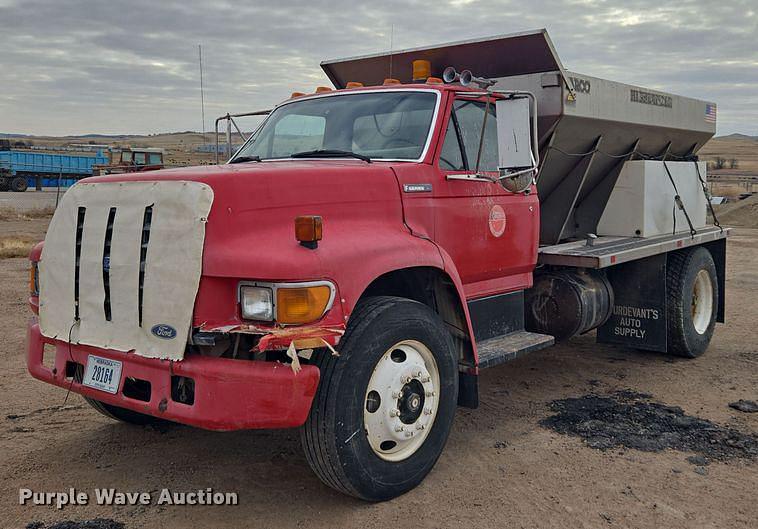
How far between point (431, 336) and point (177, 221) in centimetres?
151

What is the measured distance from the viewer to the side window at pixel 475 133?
16.1ft

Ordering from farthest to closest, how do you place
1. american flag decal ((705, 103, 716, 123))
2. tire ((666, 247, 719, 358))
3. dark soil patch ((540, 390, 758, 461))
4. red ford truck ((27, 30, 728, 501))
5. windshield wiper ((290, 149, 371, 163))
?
american flag decal ((705, 103, 716, 123))
tire ((666, 247, 719, 358))
dark soil patch ((540, 390, 758, 461))
windshield wiper ((290, 149, 371, 163))
red ford truck ((27, 30, 728, 501))

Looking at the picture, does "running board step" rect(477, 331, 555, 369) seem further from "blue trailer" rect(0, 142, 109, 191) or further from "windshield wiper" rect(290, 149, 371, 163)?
"blue trailer" rect(0, 142, 109, 191)

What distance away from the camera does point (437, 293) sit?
4.49 m

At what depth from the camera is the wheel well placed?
4.35 m

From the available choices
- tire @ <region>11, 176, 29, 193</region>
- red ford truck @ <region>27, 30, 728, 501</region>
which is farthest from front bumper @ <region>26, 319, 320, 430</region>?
tire @ <region>11, 176, 29, 193</region>

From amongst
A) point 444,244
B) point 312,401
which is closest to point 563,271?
point 444,244

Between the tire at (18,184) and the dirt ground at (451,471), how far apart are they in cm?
3905

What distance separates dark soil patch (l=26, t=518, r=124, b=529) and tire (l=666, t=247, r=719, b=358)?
5.45 m

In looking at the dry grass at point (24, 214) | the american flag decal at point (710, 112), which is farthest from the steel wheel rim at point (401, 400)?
the dry grass at point (24, 214)

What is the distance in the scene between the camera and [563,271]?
20.5 feet

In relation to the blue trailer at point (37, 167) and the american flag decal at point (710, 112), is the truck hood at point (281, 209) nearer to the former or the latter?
the american flag decal at point (710, 112)

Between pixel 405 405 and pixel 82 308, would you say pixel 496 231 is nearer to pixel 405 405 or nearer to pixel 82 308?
pixel 405 405

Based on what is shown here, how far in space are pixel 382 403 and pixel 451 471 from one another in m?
0.85
